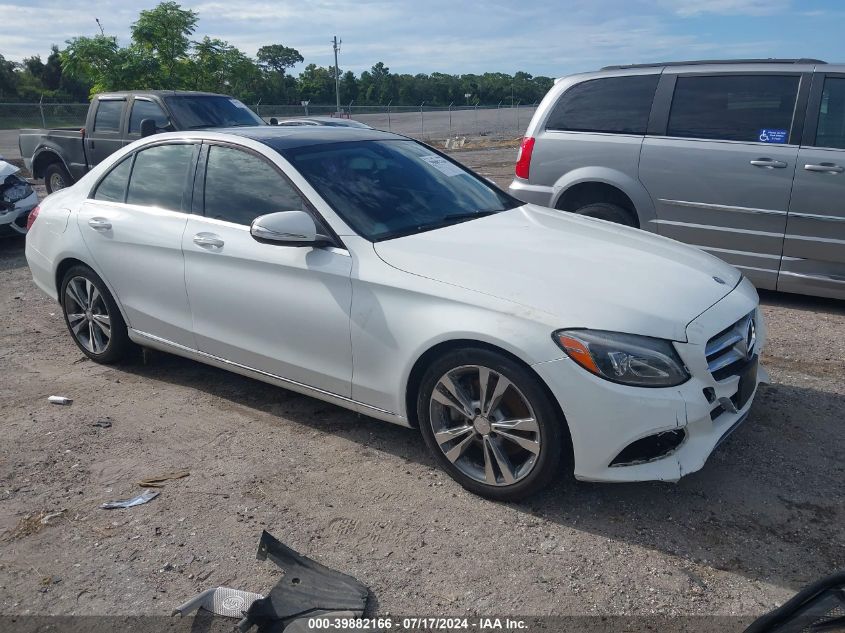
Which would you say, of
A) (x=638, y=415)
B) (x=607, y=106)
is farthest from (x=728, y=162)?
A: (x=638, y=415)

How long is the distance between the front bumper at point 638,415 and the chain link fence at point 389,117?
22050 mm

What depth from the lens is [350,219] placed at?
3945mm

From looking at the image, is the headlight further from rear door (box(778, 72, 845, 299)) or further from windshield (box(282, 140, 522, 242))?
rear door (box(778, 72, 845, 299))

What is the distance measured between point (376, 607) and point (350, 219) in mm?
1950

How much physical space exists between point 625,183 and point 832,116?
1662mm

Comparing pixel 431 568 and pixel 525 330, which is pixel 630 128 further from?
pixel 431 568

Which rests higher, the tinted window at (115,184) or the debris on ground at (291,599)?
the tinted window at (115,184)

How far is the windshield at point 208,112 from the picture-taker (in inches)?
412

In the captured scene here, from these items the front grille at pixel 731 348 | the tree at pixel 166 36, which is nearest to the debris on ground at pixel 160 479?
the front grille at pixel 731 348

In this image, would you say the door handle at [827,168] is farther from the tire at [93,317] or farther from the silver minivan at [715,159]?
the tire at [93,317]

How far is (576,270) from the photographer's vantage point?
3561mm

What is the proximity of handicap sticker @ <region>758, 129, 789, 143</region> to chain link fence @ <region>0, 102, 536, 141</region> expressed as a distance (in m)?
19.5

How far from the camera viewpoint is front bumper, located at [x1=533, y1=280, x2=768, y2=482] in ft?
10.1

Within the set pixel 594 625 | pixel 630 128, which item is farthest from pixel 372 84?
pixel 594 625
